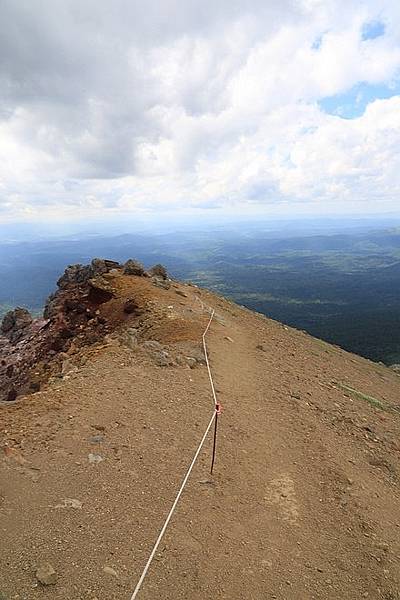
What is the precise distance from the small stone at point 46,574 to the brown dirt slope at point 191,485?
0.07 m

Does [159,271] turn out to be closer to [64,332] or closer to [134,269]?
[134,269]

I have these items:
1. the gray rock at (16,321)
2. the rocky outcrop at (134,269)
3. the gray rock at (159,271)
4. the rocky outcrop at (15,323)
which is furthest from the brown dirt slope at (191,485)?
the gray rock at (16,321)

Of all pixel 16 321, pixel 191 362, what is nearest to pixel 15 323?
pixel 16 321

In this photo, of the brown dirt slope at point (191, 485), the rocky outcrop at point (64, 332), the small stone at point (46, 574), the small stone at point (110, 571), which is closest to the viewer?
the small stone at point (46, 574)

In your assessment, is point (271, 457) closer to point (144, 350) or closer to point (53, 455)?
point (53, 455)

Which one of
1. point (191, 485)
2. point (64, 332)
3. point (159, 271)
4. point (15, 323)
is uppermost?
point (159, 271)

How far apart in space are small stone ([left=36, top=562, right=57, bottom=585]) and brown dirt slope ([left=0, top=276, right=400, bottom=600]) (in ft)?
0.23

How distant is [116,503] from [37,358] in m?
14.4

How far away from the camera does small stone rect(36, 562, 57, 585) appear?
6.33 meters

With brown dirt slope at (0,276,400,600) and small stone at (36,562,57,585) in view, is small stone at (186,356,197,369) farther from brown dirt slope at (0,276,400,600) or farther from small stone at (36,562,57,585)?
small stone at (36,562,57,585)

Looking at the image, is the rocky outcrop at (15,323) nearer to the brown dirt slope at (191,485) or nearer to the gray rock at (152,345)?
the brown dirt slope at (191,485)

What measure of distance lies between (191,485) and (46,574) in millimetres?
3612

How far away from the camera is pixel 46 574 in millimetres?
6434

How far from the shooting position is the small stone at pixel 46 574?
249 inches
